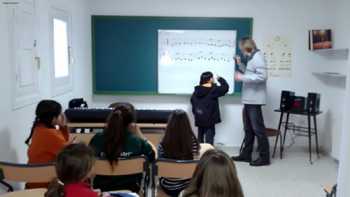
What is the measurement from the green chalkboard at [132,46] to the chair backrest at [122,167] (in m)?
3.43

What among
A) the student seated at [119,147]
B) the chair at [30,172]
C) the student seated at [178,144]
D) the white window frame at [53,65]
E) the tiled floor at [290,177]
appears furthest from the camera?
the white window frame at [53,65]

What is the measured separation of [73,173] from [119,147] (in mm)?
813

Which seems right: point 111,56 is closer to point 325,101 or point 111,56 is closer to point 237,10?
point 237,10

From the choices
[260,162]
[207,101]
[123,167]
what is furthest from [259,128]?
[123,167]

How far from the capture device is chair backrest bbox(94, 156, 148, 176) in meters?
2.55

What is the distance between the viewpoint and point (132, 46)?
5.89m

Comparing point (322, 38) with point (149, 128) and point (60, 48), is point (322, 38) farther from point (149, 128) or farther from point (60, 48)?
point (60, 48)

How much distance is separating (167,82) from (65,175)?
13.7ft

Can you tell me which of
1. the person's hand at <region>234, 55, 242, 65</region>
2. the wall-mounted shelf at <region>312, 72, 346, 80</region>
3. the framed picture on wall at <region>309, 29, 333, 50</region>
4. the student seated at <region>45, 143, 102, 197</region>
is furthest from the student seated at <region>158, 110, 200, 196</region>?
the framed picture on wall at <region>309, 29, 333, 50</region>

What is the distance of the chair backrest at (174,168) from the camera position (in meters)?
2.54

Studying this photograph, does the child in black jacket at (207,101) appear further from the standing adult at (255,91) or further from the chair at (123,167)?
the chair at (123,167)

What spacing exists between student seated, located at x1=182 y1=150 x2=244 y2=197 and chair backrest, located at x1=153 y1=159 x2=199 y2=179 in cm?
85

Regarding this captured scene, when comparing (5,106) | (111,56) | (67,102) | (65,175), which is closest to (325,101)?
(111,56)

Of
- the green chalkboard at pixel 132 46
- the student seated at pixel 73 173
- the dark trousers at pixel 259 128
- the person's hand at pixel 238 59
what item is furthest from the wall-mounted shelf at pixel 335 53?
the student seated at pixel 73 173
